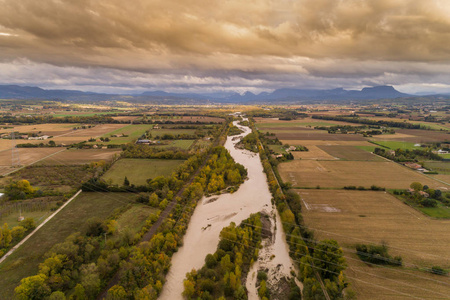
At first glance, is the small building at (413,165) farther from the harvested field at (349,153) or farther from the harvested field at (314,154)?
the harvested field at (314,154)

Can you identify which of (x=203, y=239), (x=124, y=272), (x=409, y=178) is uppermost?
(x=409, y=178)

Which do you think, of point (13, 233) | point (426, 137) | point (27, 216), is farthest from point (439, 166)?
point (27, 216)

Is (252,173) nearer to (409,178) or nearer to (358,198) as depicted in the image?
(358,198)

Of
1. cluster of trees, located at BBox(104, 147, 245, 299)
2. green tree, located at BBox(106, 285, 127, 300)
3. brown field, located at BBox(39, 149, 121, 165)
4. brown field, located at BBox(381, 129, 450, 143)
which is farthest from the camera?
brown field, located at BBox(381, 129, 450, 143)

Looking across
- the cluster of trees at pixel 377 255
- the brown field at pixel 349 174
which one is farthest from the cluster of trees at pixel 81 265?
the brown field at pixel 349 174

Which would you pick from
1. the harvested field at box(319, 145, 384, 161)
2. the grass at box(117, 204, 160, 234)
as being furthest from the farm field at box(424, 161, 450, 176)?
the grass at box(117, 204, 160, 234)

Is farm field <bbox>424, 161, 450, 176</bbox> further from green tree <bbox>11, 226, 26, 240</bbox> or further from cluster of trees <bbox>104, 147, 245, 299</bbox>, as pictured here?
green tree <bbox>11, 226, 26, 240</bbox>

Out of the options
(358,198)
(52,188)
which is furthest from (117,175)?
(358,198)
